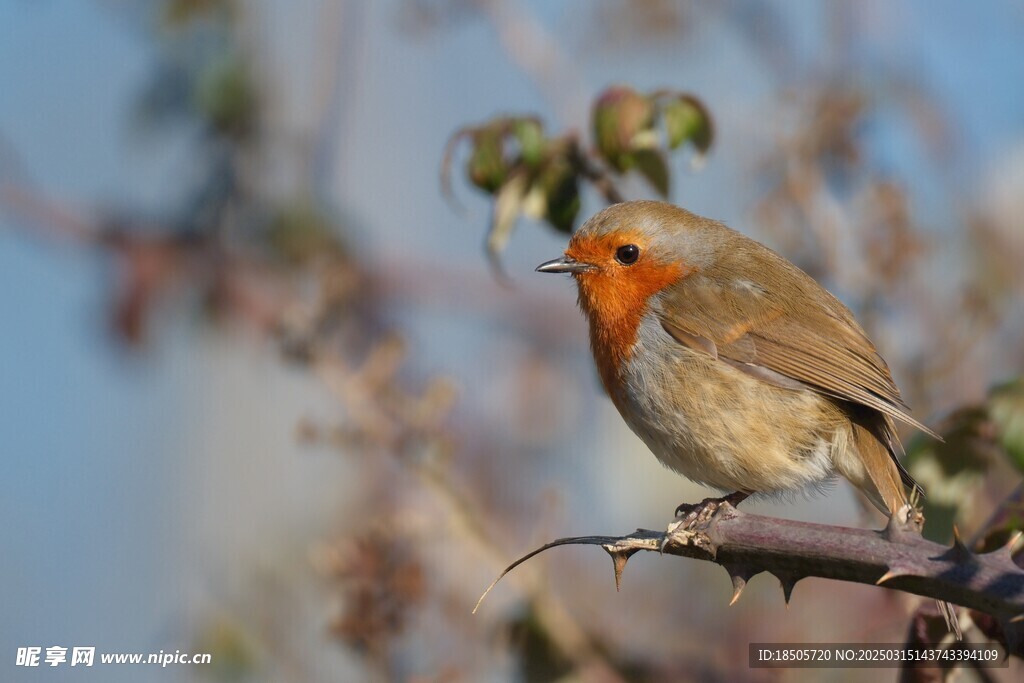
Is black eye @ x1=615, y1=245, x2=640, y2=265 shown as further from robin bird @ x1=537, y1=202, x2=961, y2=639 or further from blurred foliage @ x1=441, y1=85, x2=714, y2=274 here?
blurred foliage @ x1=441, y1=85, x2=714, y2=274

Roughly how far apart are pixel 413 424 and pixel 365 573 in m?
0.39

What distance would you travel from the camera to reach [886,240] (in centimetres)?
354

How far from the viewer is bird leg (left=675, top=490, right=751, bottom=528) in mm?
2594

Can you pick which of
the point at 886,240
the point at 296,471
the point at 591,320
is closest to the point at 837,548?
the point at 591,320

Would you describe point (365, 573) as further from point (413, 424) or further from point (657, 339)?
point (657, 339)

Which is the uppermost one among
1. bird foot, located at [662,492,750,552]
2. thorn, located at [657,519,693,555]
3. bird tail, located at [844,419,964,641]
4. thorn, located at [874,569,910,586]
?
bird tail, located at [844,419,964,641]

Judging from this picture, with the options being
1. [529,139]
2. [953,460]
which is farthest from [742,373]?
[529,139]

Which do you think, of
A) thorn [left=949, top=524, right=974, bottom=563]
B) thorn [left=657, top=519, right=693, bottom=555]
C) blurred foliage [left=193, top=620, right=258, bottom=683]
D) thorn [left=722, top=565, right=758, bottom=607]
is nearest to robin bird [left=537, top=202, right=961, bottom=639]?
thorn [left=657, top=519, right=693, bottom=555]

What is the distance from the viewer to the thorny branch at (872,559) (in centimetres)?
154

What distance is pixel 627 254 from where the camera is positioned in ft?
10.6

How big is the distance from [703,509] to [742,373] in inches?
14.1

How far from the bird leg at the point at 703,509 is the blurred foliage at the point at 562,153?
29.1 inches

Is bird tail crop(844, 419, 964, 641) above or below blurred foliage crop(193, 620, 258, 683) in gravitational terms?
above

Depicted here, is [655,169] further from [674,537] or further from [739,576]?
[739,576]
